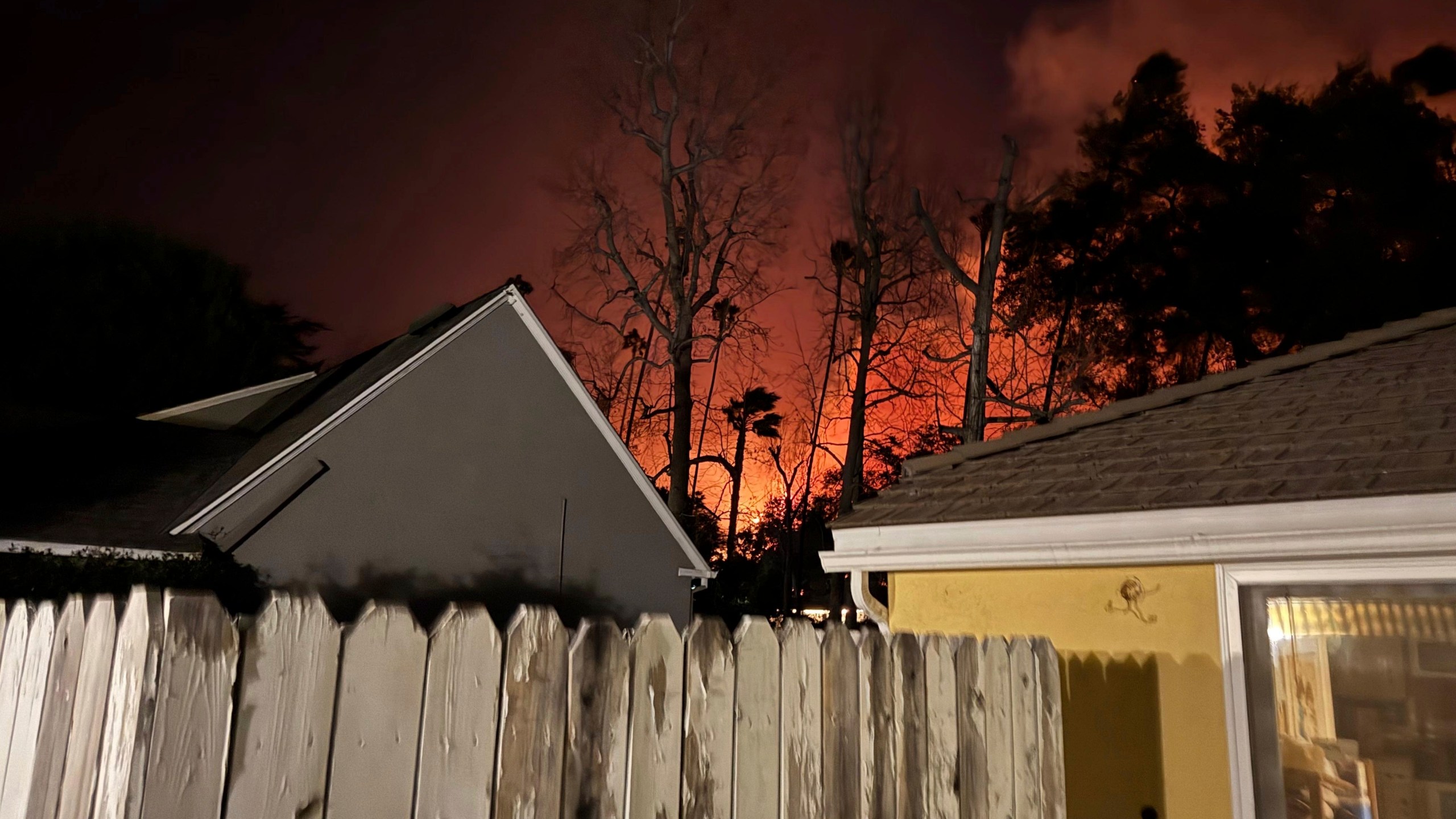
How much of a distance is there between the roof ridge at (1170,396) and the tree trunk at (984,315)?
1250 cm

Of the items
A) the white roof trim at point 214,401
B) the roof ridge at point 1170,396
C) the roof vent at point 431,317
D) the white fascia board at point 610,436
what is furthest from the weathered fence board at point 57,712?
the white roof trim at point 214,401

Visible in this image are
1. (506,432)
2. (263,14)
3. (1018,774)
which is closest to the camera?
(1018,774)

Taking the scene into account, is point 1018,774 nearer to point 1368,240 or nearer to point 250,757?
point 250,757

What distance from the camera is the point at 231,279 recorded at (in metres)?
33.8

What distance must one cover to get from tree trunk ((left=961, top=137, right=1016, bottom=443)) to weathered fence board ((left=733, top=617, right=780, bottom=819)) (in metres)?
17.3

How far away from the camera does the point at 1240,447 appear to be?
549 centimetres

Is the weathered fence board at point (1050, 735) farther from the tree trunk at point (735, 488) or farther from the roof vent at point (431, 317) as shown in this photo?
the tree trunk at point (735, 488)

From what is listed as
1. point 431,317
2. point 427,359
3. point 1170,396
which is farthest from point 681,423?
point 1170,396

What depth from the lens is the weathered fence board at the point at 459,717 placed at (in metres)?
2.29

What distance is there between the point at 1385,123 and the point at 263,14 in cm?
3133

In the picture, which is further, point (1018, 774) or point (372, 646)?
point (1018, 774)

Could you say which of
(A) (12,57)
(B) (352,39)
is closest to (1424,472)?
(B) (352,39)

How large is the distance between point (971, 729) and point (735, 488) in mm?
27681

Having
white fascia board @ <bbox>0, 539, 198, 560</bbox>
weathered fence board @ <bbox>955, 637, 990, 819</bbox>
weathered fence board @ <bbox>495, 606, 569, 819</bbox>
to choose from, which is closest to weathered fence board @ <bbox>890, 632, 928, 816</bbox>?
weathered fence board @ <bbox>955, 637, 990, 819</bbox>
